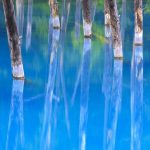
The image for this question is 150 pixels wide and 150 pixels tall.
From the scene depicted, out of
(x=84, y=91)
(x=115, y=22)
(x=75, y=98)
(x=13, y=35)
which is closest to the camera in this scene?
(x=75, y=98)

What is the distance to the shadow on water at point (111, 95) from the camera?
30.1 feet

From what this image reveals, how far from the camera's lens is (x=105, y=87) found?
41.5ft

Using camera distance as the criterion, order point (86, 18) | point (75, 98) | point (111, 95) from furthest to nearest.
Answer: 1. point (86, 18)
2. point (111, 95)
3. point (75, 98)

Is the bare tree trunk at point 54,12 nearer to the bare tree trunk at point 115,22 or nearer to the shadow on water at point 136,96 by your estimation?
the shadow on water at point 136,96

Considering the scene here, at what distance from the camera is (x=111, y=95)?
39.0 feet

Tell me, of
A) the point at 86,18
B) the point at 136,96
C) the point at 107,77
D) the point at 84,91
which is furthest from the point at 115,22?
the point at 86,18

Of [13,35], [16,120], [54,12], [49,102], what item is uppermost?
[54,12]

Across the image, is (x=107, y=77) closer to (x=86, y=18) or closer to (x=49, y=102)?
(x=49, y=102)

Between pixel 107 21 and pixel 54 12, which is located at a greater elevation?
pixel 54 12

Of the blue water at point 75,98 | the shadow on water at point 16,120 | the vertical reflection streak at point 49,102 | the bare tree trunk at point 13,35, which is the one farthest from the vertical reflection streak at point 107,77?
the bare tree trunk at point 13,35

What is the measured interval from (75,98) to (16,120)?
7.08 feet

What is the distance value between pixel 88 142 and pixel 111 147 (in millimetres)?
386

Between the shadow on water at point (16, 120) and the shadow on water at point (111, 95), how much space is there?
1.34m

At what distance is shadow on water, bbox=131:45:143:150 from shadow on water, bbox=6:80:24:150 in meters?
1.78
